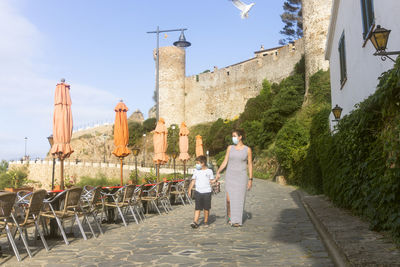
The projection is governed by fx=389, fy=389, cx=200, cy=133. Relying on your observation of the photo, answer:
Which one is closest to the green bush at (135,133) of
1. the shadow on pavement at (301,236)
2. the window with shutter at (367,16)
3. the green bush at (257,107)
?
the green bush at (257,107)

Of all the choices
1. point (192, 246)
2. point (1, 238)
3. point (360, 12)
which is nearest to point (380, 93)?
point (192, 246)

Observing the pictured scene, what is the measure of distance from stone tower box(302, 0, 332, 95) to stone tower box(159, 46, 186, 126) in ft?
77.0

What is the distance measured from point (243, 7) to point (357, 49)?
10807 mm

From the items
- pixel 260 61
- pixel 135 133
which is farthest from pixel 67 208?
pixel 135 133

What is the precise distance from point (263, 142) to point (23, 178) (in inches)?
1133

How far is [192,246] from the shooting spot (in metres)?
5.07

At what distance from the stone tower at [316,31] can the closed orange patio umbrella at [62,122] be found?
22735mm

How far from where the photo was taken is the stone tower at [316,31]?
27562 millimetres

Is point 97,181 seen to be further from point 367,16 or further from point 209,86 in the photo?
point 367,16

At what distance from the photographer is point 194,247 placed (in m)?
5.00

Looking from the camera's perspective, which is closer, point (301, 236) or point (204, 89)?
point (301, 236)

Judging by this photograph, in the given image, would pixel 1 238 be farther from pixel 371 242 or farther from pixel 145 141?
pixel 145 141

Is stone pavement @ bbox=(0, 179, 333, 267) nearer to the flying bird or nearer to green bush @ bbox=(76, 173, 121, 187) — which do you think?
the flying bird

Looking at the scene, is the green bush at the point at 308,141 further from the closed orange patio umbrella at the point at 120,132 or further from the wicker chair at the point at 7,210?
the wicker chair at the point at 7,210
